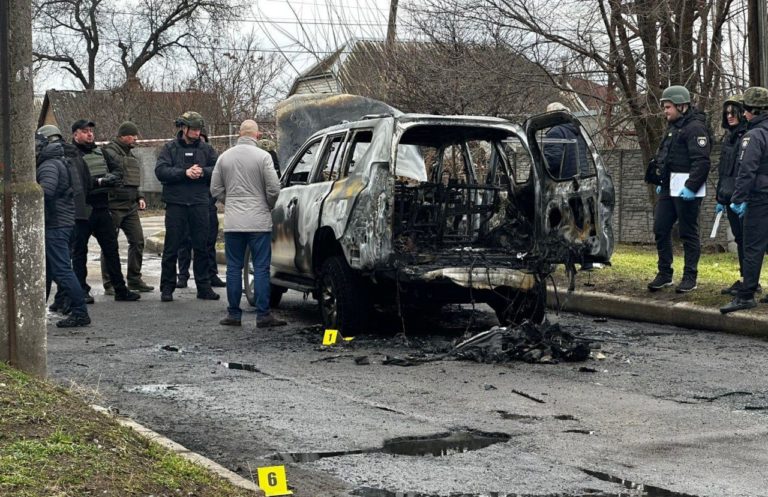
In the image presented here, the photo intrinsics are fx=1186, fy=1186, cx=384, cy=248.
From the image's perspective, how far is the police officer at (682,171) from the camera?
11398 mm

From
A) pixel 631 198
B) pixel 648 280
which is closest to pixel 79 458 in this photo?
pixel 648 280

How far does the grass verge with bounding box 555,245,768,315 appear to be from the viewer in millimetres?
11227

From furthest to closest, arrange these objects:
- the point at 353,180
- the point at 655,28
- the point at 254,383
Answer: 1. the point at 655,28
2. the point at 353,180
3. the point at 254,383

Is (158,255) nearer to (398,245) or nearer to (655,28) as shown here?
(655,28)

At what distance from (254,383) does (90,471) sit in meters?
3.24

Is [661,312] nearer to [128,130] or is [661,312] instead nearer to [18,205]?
[128,130]

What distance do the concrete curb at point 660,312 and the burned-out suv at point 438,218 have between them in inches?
24.8

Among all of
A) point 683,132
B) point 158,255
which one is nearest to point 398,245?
point 683,132

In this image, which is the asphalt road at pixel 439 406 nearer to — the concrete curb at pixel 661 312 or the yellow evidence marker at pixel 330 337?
the yellow evidence marker at pixel 330 337

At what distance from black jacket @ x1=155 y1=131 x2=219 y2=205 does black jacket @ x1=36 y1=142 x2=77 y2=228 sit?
220 centimetres

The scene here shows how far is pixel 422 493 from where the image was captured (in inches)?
202

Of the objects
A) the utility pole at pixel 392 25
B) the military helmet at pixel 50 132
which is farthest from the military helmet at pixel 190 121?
the utility pole at pixel 392 25

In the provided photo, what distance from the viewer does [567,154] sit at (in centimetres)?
1129

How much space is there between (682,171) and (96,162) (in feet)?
20.5
